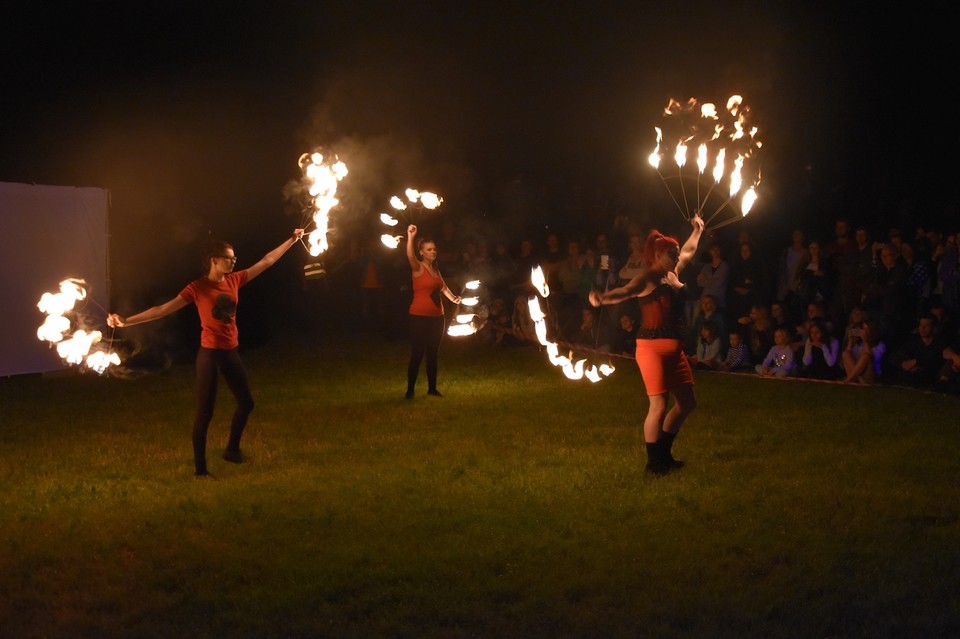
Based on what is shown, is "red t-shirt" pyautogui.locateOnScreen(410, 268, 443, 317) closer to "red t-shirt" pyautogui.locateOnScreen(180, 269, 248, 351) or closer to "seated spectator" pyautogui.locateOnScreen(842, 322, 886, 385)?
"red t-shirt" pyautogui.locateOnScreen(180, 269, 248, 351)

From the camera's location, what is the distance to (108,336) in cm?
1791

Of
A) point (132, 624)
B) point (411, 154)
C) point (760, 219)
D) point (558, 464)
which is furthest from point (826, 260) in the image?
point (132, 624)

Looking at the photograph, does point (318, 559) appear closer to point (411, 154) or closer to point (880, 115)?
point (880, 115)

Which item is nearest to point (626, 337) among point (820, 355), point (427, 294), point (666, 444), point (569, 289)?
point (569, 289)

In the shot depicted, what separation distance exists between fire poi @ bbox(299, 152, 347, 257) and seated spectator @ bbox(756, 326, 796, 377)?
776 centimetres

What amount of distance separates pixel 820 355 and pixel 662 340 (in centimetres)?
704

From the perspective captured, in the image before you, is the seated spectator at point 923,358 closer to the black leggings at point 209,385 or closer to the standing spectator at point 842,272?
the standing spectator at point 842,272

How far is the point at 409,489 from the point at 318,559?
1.90m

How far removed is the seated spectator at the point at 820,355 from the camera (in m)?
14.9

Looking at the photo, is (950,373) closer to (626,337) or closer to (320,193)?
(626,337)

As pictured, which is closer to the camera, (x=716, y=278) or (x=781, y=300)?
(x=781, y=300)

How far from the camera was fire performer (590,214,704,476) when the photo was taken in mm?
8688

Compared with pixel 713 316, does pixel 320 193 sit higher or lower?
higher

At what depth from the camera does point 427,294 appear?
13.2 m
